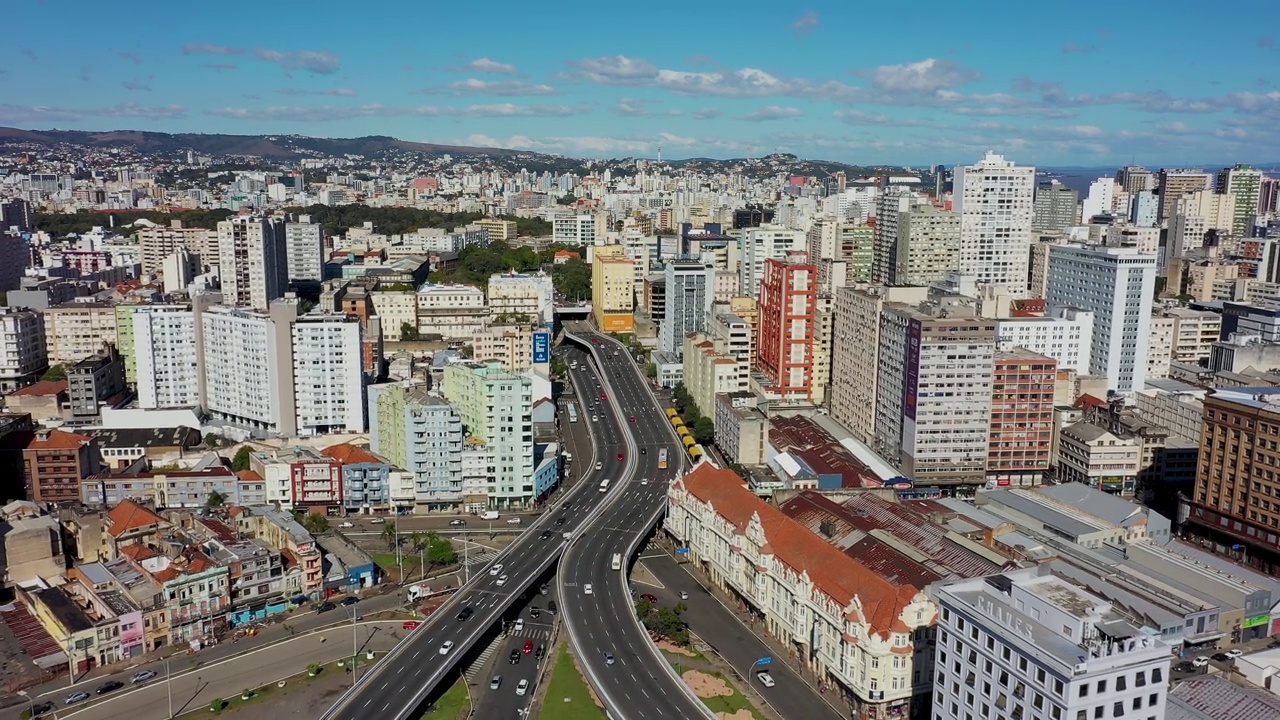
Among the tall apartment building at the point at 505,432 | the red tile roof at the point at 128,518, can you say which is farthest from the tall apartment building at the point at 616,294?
the red tile roof at the point at 128,518

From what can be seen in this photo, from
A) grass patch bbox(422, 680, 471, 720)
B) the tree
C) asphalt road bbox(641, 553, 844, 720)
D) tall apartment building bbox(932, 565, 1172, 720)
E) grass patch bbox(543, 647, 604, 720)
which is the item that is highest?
tall apartment building bbox(932, 565, 1172, 720)

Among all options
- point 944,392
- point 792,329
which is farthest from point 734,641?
point 792,329

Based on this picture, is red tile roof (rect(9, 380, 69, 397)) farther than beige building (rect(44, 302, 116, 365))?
No

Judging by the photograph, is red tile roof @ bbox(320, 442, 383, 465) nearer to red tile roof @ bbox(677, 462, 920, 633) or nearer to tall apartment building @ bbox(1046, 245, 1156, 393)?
red tile roof @ bbox(677, 462, 920, 633)

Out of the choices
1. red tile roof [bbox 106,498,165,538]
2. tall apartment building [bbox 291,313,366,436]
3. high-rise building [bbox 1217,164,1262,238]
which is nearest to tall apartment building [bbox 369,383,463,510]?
tall apartment building [bbox 291,313,366,436]

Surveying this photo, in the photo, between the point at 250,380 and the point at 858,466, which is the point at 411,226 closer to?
the point at 250,380

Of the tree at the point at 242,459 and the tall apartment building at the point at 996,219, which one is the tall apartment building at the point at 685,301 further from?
the tree at the point at 242,459

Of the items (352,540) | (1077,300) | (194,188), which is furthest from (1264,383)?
(194,188)
